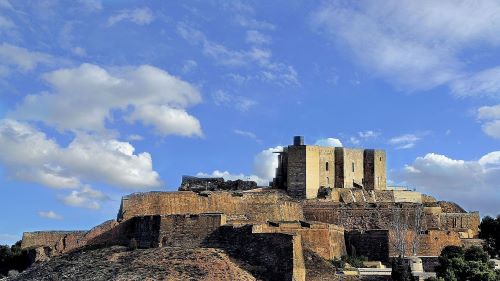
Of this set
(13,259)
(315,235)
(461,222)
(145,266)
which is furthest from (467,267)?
(13,259)

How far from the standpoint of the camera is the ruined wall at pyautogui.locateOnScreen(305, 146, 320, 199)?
56.9 metres

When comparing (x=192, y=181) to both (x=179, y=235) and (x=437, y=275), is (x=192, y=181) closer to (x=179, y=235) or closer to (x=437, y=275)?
(x=179, y=235)

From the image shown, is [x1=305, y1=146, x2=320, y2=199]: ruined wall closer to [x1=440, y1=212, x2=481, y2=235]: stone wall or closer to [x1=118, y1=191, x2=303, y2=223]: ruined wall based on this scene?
[x1=118, y1=191, x2=303, y2=223]: ruined wall

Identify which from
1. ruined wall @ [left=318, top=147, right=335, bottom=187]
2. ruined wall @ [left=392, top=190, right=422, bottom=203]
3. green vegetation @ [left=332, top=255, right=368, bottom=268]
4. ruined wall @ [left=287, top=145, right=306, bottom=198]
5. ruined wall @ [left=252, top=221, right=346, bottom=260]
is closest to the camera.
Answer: ruined wall @ [left=252, top=221, right=346, bottom=260]

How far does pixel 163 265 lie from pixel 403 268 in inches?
468

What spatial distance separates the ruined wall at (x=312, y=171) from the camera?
56.9m

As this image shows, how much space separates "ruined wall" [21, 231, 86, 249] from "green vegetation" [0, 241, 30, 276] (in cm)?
64

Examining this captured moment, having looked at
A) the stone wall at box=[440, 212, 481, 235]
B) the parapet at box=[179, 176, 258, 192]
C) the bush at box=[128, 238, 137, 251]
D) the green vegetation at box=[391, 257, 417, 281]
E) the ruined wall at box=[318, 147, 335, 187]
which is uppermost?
the ruined wall at box=[318, 147, 335, 187]

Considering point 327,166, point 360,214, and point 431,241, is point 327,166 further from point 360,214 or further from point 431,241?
point 431,241

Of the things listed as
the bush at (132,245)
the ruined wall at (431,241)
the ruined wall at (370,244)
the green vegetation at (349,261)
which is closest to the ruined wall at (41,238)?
the bush at (132,245)

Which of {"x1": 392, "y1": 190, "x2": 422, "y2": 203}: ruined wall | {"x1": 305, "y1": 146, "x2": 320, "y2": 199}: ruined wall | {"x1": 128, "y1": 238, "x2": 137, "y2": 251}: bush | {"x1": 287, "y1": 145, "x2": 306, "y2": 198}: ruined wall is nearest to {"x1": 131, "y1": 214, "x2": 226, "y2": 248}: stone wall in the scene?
{"x1": 128, "y1": 238, "x2": 137, "y2": 251}: bush

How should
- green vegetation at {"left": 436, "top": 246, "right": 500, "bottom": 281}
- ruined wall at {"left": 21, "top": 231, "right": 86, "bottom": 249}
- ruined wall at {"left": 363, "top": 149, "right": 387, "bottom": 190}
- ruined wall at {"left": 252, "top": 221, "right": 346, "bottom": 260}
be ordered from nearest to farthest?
green vegetation at {"left": 436, "top": 246, "right": 500, "bottom": 281} < ruined wall at {"left": 252, "top": 221, "right": 346, "bottom": 260} < ruined wall at {"left": 21, "top": 231, "right": 86, "bottom": 249} < ruined wall at {"left": 363, "top": 149, "right": 387, "bottom": 190}

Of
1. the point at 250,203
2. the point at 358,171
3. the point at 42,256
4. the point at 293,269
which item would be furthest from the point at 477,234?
the point at 42,256

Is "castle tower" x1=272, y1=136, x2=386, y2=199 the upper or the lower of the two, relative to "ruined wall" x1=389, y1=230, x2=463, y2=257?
upper
